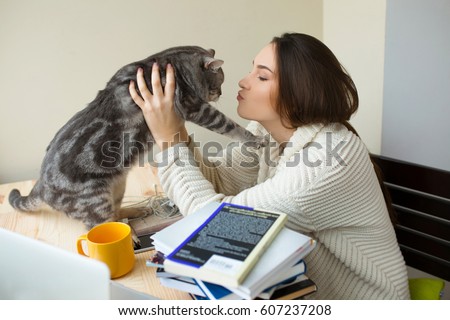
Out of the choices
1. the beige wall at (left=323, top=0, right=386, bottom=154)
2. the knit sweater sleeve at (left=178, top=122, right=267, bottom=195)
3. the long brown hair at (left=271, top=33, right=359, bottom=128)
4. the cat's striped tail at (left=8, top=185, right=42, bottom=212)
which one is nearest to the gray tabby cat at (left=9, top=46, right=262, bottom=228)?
the cat's striped tail at (left=8, top=185, right=42, bottom=212)

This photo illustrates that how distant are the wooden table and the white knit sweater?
20 cm

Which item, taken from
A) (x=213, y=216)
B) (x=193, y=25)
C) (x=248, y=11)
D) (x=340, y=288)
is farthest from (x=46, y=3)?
(x=340, y=288)

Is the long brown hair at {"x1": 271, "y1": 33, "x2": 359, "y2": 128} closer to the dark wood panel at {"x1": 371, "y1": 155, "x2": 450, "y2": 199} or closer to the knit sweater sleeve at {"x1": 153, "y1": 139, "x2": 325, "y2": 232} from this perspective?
the knit sweater sleeve at {"x1": 153, "y1": 139, "x2": 325, "y2": 232}

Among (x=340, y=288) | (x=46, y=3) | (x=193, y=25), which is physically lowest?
(x=340, y=288)

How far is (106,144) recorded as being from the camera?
3.90 ft

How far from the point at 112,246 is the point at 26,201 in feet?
1.83

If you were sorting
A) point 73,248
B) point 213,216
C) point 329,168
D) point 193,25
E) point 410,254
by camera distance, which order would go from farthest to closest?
point 193,25
point 410,254
point 73,248
point 329,168
point 213,216

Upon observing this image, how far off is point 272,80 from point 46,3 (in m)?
0.97

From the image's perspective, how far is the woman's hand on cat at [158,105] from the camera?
1179 millimetres

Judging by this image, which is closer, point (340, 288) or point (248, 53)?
point (340, 288)

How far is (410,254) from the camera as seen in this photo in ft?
4.81
